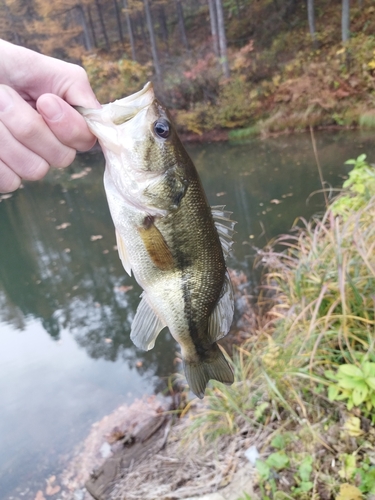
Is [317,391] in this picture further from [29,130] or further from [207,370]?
[29,130]

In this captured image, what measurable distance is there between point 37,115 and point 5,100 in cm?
12

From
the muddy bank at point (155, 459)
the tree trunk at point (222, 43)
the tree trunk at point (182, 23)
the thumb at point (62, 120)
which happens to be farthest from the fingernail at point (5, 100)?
the tree trunk at point (182, 23)

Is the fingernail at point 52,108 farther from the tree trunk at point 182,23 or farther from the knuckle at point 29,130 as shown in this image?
the tree trunk at point 182,23

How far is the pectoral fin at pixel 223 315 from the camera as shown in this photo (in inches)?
62.9

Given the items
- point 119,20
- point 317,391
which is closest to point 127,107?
point 317,391

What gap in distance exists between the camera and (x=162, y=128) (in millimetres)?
1446

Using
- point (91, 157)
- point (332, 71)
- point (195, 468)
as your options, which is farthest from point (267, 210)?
point (91, 157)

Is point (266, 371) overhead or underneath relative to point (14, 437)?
overhead

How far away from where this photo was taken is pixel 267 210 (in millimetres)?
8195

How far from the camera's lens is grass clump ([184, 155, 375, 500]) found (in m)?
2.24

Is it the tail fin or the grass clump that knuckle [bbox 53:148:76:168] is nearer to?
the tail fin

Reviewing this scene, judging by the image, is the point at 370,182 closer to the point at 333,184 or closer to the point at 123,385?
the point at 123,385

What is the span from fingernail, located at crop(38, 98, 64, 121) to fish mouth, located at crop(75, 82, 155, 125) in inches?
5.4

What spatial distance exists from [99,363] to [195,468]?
8.72ft
